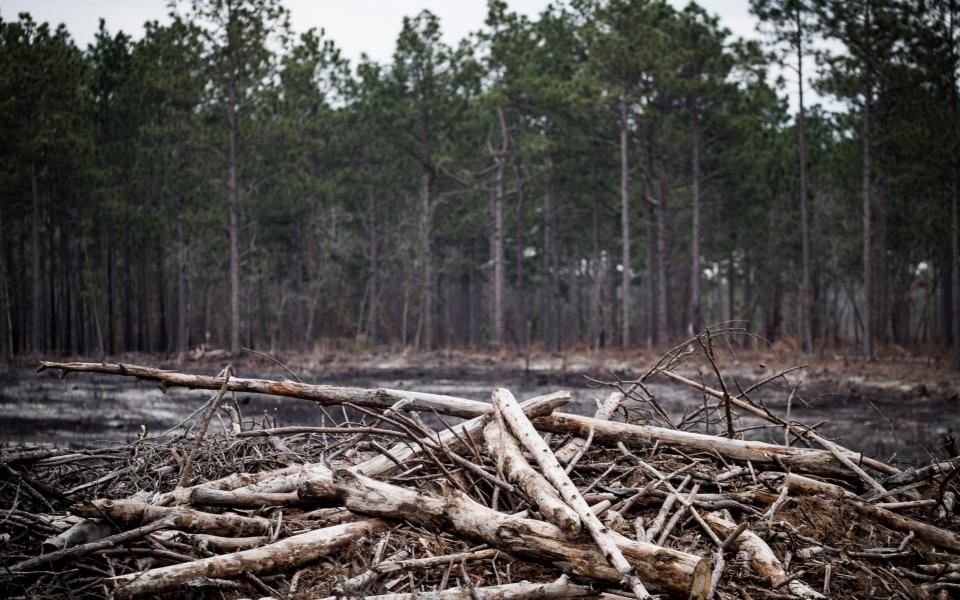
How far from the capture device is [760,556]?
11.9ft

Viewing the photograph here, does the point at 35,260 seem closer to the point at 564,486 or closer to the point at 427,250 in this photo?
the point at 427,250

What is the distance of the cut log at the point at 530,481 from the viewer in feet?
10.8

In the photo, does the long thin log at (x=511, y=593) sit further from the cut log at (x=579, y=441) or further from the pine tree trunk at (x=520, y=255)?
the pine tree trunk at (x=520, y=255)

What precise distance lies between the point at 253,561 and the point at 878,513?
3.40 m

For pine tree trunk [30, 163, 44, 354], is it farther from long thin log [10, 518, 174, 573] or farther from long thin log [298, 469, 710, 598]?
long thin log [298, 469, 710, 598]

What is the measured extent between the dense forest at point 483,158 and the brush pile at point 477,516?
21571mm

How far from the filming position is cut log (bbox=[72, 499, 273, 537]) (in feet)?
11.4

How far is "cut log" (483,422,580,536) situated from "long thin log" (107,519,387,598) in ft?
2.42

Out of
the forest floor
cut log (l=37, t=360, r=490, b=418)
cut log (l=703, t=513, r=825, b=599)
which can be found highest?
cut log (l=37, t=360, r=490, b=418)

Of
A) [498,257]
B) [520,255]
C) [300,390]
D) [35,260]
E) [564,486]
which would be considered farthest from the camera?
[520,255]

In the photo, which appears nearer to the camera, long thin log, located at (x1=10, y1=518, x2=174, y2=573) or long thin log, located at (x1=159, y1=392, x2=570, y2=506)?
long thin log, located at (x1=10, y1=518, x2=174, y2=573)

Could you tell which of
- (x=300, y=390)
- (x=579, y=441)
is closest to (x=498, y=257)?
(x=579, y=441)

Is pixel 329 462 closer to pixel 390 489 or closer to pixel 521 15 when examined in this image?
pixel 390 489

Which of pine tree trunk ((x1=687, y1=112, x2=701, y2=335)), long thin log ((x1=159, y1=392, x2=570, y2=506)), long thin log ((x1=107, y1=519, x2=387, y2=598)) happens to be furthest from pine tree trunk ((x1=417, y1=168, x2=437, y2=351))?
long thin log ((x1=107, y1=519, x2=387, y2=598))
